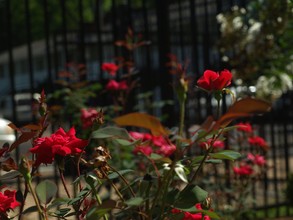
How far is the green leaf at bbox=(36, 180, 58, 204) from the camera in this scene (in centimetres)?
176

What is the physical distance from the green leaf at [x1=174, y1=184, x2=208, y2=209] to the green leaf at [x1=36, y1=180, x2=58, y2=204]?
1.36ft

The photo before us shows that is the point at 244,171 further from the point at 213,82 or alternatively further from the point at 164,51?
the point at 213,82

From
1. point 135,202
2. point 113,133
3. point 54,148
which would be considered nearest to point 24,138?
point 54,148

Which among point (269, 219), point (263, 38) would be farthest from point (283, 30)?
point (269, 219)

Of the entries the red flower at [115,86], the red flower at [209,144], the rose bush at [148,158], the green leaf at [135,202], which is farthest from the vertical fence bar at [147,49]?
the green leaf at [135,202]

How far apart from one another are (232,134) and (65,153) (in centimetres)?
278

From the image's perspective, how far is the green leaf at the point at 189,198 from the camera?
148 centimetres

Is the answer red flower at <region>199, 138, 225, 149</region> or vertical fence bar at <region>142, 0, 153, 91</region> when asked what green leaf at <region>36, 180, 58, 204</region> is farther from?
vertical fence bar at <region>142, 0, 153, 91</region>

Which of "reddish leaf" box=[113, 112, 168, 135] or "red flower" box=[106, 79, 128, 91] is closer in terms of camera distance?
"reddish leaf" box=[113, 112, 168, 135]

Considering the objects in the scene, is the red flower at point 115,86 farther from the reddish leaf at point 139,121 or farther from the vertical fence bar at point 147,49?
the reddish leaf at point 139,121

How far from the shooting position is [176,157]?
1.38m

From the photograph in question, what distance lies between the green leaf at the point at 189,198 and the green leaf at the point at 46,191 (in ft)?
1.36

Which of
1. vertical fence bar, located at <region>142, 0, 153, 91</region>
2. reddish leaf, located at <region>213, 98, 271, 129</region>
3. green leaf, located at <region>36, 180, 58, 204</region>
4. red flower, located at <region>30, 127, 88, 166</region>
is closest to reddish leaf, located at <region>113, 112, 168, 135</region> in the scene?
reddish leaf, located at <region>213, 98, 271, 129</region>

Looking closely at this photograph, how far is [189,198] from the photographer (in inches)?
58.5
